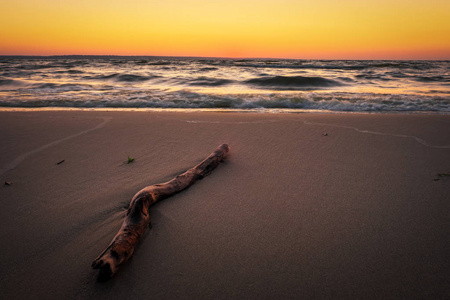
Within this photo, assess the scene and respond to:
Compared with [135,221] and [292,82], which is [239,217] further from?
[292,82]

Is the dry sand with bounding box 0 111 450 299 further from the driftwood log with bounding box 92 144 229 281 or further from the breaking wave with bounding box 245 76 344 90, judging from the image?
the breaking wave with bounding box 245 76 344 90

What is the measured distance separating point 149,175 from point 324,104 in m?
5.95

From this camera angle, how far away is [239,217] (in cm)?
210

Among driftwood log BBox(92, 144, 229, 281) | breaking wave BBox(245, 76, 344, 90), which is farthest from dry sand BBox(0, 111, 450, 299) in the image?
breaking wave BBox(245, 76, 344, 90)

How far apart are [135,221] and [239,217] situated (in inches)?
31.9

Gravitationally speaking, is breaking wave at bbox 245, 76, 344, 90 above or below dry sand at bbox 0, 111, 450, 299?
above

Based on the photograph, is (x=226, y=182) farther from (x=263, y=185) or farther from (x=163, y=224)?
(x=163, y=224)

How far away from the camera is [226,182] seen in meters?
2.65

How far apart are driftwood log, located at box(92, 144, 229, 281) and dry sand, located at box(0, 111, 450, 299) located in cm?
9

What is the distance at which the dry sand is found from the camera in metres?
1.49

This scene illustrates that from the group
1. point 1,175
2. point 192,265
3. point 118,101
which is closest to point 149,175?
point 192,265

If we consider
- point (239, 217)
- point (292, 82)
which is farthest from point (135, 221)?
point (292, 82)

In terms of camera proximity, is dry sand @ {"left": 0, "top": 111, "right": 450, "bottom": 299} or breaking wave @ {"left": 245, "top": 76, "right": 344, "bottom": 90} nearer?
dry sand @ {"left": 0, "top": 111, "right": 450, "bottom": 299}

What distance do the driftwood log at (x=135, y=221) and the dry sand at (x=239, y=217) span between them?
0.09 m
